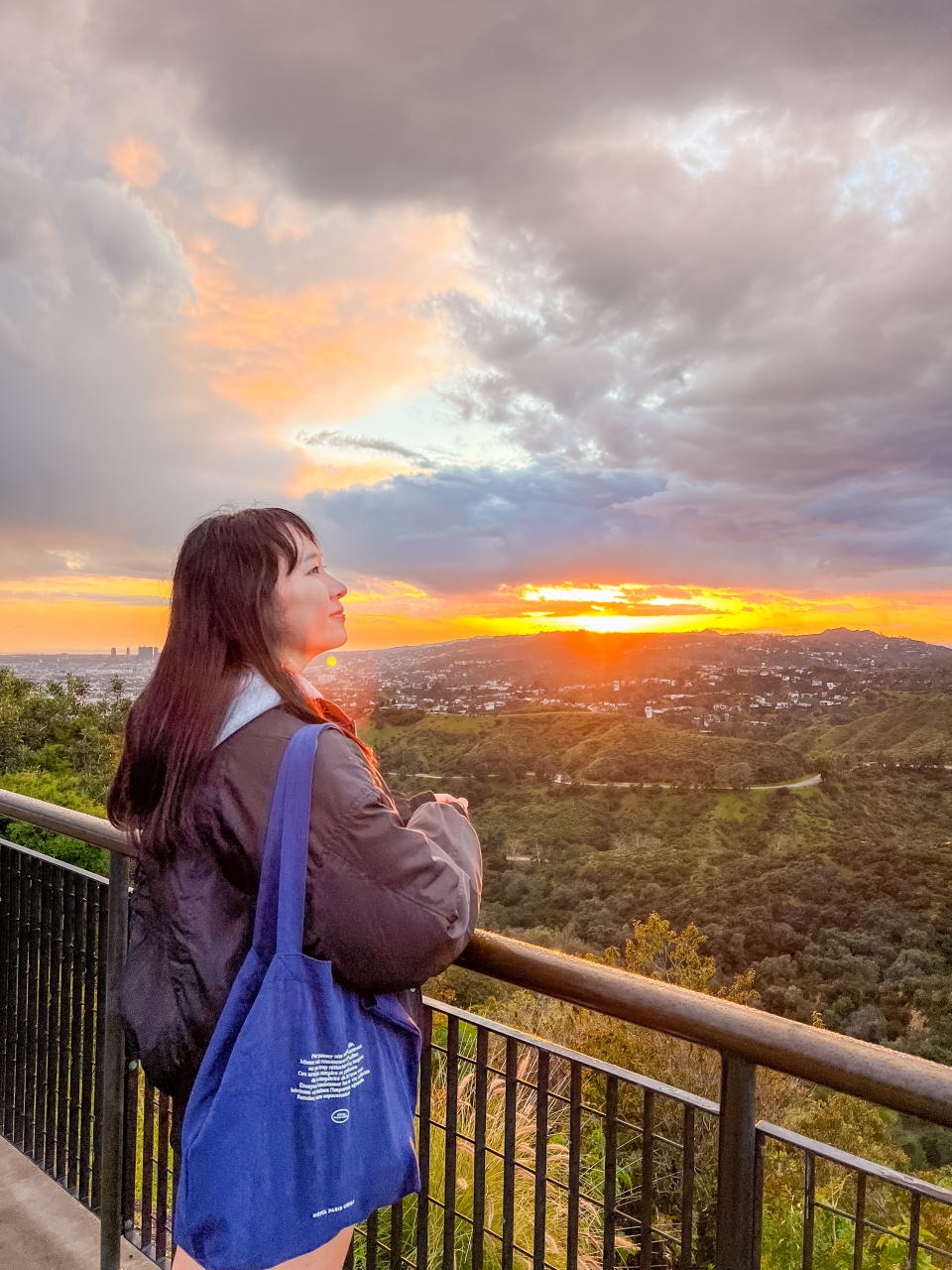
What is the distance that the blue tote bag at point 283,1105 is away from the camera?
994 millimetres

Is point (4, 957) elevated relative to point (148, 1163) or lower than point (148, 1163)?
elevated

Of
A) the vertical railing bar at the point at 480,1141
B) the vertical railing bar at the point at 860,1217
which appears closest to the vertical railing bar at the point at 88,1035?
the vertical railing bar at the point at 480,1141

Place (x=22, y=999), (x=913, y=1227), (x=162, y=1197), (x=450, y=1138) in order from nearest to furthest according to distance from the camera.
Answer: (x=913, y=1227) → (x=450, y=1138) → (x=162, y=1197) → (x=22, y=999)

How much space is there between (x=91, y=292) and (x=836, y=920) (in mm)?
34676

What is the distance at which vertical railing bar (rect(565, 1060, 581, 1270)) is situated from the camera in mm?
1171

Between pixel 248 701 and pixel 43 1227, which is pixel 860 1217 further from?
pixel 43 1227

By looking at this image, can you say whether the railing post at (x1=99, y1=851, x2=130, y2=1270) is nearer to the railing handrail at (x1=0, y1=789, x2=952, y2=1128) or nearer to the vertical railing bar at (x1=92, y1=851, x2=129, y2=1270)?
the vertical railing bar at (x1=92, y1=851, x2=129, y2=1270)

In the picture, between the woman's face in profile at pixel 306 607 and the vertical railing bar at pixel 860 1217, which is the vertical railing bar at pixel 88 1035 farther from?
the vertical railing bar at pixel 860 1217

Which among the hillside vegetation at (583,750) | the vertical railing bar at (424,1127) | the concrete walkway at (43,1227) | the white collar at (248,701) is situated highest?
the white collar at (248,701)

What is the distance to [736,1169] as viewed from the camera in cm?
100

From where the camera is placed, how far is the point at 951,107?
25812 mm

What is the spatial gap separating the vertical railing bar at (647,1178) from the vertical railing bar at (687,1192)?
4cm

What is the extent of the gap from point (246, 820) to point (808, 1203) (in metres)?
0.84

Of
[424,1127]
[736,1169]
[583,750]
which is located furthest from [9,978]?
[583,750]
